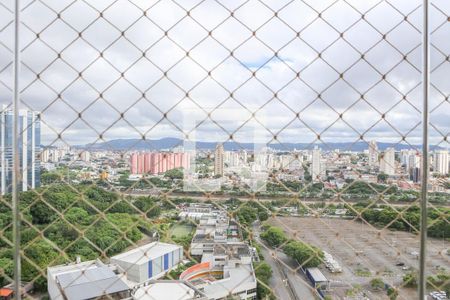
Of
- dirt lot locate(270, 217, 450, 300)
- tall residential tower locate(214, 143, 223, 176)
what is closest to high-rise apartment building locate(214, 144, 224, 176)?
tall residential tower locate(214, 143, 223, 176)

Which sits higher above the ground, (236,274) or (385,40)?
(385,40)

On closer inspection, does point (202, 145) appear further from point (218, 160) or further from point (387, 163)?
point (387, 163)

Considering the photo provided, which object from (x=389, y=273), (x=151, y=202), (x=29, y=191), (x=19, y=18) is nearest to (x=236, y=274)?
(x=389, y=273)

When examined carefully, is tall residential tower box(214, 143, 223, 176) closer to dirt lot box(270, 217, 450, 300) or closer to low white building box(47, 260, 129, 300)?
dirt lot box(270, 217, 450, 300)

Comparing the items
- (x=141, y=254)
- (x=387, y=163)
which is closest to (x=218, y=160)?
(x=141, y=254)

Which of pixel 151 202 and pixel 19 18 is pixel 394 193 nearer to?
pixel 151 202
